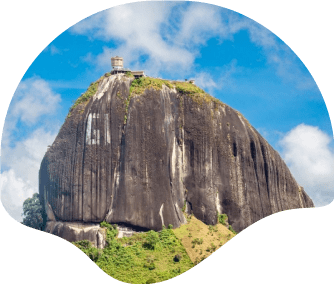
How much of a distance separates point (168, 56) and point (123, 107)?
8.79 ft

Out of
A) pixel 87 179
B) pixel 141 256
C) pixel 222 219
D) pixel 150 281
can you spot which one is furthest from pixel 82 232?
pixel 222 219

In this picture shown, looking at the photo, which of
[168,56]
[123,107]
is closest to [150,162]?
[123,107]

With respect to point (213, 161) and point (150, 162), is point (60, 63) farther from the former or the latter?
point (213, 161)

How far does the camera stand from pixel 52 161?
25156mm

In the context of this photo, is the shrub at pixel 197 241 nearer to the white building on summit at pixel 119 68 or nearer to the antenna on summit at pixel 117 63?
the white building on summit at pixel 119 68

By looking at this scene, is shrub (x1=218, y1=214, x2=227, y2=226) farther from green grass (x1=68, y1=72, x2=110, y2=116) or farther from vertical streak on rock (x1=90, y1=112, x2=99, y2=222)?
green grass (x1=68, y1=72, x2=110, y2=116)

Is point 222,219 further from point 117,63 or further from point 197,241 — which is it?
point 117,63

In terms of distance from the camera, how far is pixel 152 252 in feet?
77.4

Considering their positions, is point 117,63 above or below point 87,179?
above

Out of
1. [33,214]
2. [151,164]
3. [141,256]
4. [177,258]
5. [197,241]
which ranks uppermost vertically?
[151,164]

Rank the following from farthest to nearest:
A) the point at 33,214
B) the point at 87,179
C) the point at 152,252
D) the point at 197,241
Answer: the point at 33,214, the point at 87,179, the point at 197,241, the point at 152,252

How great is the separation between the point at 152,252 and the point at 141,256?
1.43ft

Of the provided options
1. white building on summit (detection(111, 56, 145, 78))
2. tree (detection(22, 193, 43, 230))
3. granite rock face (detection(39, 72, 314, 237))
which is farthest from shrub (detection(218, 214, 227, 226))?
tree (detection(22, 193, 43, 230))

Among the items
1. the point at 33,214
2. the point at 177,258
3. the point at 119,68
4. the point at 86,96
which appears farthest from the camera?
the point at 33,214
